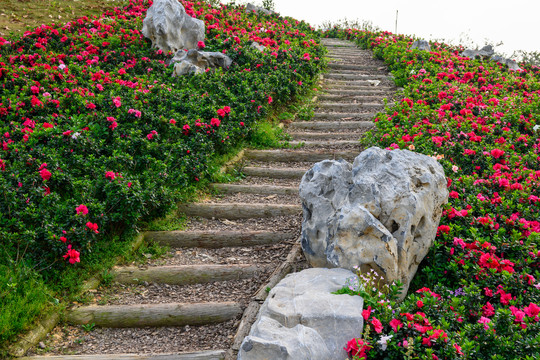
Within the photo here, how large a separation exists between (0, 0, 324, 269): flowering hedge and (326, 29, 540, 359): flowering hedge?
113 inches

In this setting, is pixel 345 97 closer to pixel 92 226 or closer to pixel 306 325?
pixel 92 226

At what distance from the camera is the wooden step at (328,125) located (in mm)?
8750

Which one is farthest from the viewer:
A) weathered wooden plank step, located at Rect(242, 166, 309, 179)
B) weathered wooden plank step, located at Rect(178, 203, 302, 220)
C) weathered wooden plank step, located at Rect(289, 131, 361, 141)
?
weathered wooden plank step, located at Rect(289, 131, 361, 141)

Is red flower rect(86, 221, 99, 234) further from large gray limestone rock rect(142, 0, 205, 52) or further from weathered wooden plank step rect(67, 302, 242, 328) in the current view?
large gray limestone rock rect(142, 0, 205, 52)

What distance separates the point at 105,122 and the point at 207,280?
2944mm

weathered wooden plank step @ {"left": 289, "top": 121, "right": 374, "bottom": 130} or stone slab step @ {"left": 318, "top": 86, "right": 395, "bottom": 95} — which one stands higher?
stone slab step @ {"left": 318, "top": 86, "right": 395, "bottom": 95}

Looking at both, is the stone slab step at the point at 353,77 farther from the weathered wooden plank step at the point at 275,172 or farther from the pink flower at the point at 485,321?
the pink flower at the point at 485,321

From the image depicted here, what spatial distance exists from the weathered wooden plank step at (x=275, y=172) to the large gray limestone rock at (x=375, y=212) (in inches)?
101

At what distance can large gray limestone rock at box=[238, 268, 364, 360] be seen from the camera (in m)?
2.73

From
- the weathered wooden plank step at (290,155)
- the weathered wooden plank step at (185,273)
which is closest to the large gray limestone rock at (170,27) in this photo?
the weathered wooden plank step at (290,155)

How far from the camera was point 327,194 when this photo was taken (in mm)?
4133

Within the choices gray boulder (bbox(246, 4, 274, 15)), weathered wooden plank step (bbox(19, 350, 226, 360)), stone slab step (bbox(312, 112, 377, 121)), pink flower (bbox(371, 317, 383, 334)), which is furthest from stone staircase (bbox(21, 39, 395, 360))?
gray boulder (bbox(246, 4, 274, 15))

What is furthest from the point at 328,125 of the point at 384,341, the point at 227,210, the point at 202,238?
the point at 384,341

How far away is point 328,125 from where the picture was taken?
8914mm
